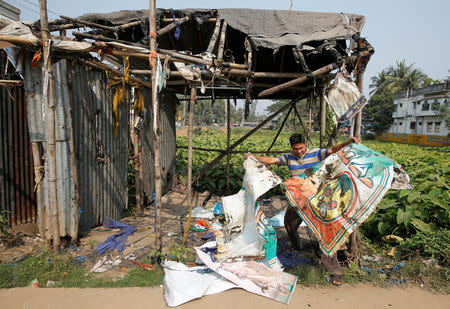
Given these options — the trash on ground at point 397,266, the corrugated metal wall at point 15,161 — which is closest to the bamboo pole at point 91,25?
the corrugated metal wall at point 15,161

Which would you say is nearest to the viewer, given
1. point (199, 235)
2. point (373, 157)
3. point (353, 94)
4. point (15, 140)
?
point (373, 157)

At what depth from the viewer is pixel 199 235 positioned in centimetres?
491

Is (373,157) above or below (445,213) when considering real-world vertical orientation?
above

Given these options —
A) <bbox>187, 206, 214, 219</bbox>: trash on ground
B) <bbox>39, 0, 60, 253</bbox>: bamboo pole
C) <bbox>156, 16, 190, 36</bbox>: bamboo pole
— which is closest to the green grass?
<bbox>39, 0, 60, 253</bbox>: bamboo pole

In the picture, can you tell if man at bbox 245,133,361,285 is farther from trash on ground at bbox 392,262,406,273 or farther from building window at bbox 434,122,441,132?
building window at bbox 434,122,441,132

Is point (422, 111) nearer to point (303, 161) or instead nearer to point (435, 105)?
point (435, 105)

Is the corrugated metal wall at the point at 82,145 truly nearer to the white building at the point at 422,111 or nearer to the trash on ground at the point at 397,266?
the trash on ground at the point at 397,266

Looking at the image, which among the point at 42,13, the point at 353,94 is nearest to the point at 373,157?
the point at 353,94

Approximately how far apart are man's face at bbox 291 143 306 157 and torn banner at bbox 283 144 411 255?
35 centimetres

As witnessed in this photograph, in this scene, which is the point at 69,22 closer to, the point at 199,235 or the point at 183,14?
the point at 183,14

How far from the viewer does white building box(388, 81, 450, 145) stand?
3238 centimetres

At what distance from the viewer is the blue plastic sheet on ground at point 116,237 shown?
4160 millimetres

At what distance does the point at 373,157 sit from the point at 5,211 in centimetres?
554

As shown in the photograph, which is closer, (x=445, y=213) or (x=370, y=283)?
(x=370, y=283)
